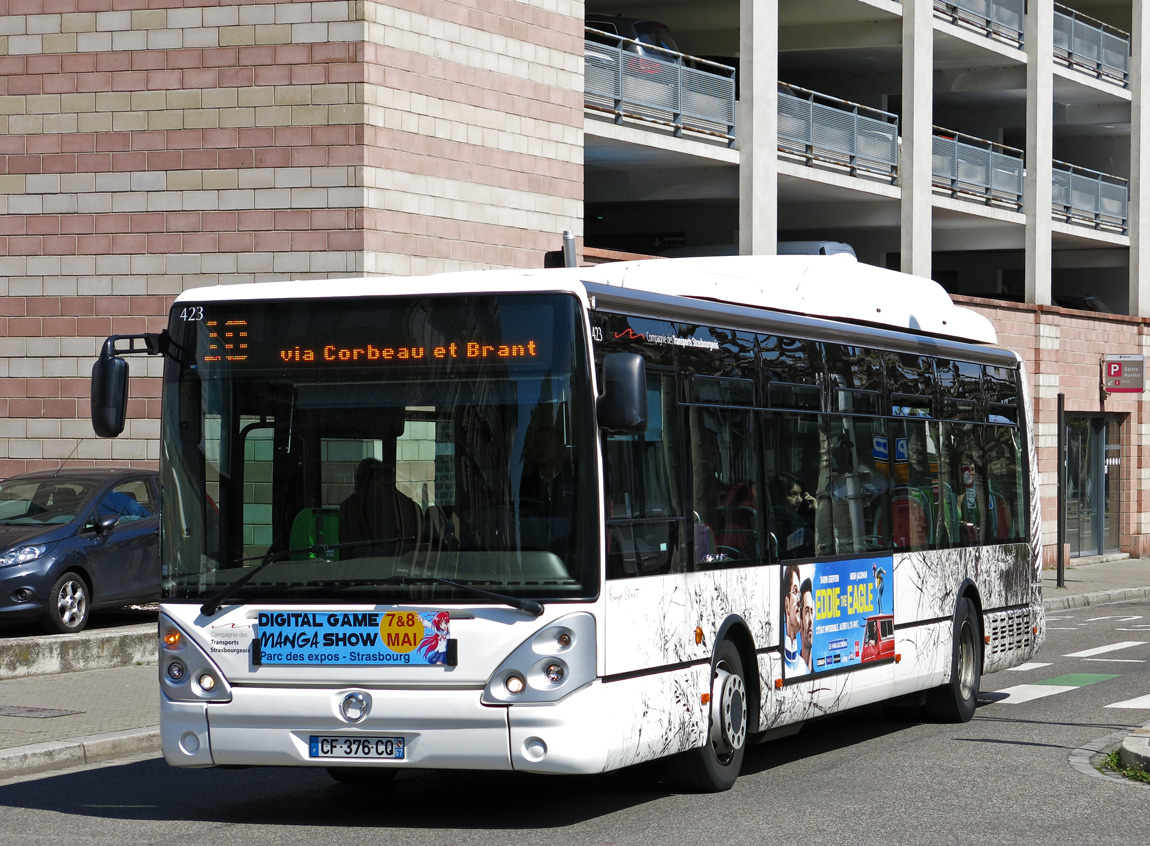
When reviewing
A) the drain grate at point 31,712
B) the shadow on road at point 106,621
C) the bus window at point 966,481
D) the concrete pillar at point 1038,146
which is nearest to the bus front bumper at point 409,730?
the drain grate at point 31,712

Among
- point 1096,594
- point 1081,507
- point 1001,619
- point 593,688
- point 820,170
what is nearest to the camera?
point 593,688

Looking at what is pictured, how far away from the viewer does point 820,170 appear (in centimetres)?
2883

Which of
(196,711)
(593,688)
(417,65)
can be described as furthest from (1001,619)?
(417,65)

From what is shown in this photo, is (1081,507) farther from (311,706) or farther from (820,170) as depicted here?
(311,706)

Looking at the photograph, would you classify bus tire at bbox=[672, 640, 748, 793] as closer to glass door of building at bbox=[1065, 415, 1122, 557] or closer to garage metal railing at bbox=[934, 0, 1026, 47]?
garage metal railing at bbox=[934, 0, 1026, 47]

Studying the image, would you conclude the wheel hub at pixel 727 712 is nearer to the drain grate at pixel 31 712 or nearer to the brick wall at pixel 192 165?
the drain grate at pixel 31 712

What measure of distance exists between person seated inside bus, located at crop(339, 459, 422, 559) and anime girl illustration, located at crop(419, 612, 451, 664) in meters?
0.38

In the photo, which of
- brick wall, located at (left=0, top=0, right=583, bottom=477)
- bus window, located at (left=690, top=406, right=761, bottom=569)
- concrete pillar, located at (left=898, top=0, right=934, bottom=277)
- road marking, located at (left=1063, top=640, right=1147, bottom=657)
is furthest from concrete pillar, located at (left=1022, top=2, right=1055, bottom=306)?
bus window, located at (left=690, top=406, right=761, bottom=569)

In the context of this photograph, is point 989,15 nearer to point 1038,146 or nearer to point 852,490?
point 1038,146

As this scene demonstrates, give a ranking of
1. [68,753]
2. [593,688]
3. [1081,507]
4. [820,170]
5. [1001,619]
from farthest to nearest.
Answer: [1081,507], [820,170], [1001,619], [68,753], [593,688]

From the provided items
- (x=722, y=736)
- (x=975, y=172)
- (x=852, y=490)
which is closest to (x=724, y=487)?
(x=722, y=736)

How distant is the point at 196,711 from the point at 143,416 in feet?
39.5

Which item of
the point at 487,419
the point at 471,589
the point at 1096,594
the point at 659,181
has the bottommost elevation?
the point at 1096,594

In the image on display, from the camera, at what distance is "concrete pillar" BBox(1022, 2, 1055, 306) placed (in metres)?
34.7
